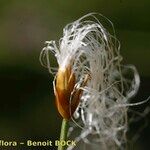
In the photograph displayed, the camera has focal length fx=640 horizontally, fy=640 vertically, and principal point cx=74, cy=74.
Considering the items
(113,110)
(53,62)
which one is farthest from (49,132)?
(113,110)

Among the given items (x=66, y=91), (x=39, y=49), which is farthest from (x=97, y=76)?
(x=39, y=49)

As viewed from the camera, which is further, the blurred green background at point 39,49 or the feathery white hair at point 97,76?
the blurred green background at point 39,49

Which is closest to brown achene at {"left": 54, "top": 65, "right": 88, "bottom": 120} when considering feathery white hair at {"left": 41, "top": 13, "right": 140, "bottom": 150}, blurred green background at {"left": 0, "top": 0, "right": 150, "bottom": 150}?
feathery white hair at {"left": 41, "top": 13, "right": 140, "bottom": 150}

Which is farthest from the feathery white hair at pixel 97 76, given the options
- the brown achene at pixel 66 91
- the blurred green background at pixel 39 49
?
the blurred green background at pixel 39 49

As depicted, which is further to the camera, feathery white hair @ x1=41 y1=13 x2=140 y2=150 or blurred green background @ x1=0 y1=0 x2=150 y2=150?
blurred green background @ x1=0 y1=0 x2=150 y2=150

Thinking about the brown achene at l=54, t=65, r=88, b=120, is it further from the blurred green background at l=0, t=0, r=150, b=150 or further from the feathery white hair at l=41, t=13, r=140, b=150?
the blurred green background at l=0, t=0, r=150, b=150

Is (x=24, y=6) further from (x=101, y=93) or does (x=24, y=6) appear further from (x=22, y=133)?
(x=101, y=93)

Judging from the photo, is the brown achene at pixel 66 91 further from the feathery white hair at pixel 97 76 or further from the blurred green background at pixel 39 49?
the blurred green background at pixel 39 49
